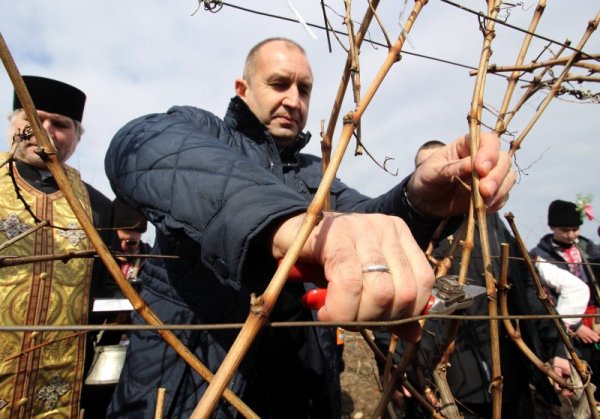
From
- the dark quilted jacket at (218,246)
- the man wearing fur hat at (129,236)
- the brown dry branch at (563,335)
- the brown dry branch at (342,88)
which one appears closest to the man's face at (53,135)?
the man wearing fur hat at (129,236)

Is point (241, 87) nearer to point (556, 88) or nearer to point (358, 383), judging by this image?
point (556, 88)

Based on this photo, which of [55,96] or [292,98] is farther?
[55,96]

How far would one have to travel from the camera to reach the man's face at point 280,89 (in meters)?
1.50

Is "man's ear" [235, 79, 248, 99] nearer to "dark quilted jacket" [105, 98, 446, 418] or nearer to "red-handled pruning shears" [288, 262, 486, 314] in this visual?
"dark quilted jacket" [105, 98, 446, 418]

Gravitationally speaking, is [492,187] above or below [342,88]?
below

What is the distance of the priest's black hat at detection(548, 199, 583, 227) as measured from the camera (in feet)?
13.0

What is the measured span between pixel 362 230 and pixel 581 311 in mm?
3334

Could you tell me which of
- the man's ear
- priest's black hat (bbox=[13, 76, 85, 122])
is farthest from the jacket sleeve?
priest's black hat (bbox=[13, 76, 85, 122])

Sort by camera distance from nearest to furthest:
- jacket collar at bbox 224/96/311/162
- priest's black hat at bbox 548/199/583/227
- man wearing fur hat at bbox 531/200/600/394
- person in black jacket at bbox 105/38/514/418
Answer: person in black jacket at bbox 105/38/514/418 → jacket collar at bbox 224/96/311/162 → man wearing fur hat at bbox 531/200/600/394 → priest's black hat at bbox 548/199/583/227

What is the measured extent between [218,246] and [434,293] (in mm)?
384

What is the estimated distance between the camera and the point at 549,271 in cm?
315

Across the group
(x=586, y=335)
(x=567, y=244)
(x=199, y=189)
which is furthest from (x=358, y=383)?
(x=199, y=189)

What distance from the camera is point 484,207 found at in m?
0.73

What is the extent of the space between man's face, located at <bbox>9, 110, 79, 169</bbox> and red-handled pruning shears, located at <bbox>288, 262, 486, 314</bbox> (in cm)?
212
